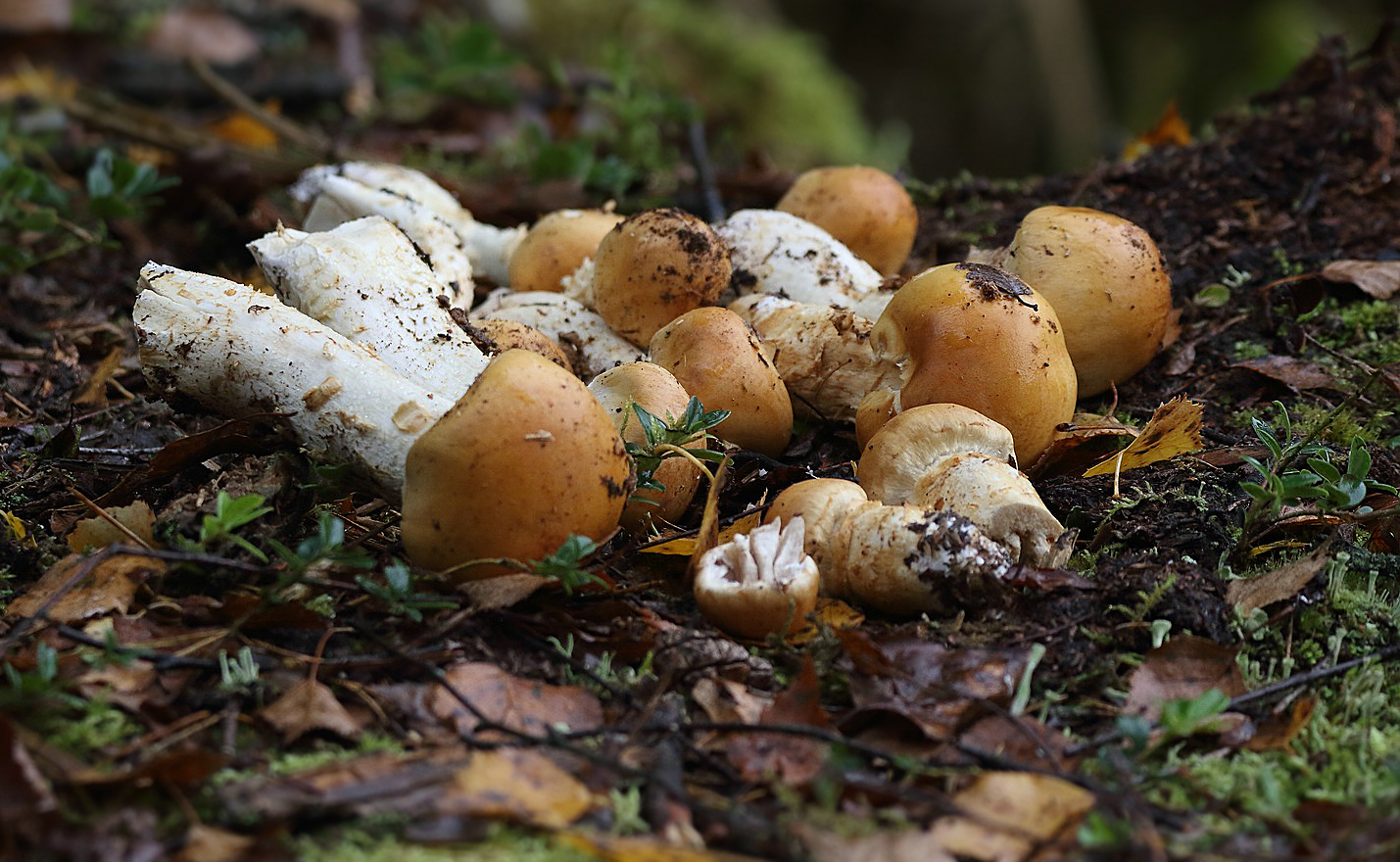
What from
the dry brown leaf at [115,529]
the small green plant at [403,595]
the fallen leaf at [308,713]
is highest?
the small green plant at [403,595]

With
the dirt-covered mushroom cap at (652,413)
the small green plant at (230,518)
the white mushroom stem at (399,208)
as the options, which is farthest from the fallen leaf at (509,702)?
the white mushroom stem at (399,208)

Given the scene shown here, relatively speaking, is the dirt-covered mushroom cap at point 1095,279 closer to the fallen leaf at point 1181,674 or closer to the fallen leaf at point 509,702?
the fallen leaf at point 1181,674

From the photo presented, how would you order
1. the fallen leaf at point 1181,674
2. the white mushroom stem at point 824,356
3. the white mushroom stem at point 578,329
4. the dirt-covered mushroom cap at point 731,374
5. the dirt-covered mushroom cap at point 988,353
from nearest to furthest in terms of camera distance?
the fallen leaf at point 1181,674 → the dirt-covered mushroom cap at point 988,353 → the dirt-covered mushroom cap at point 731,374 → the white mushroom stem at point 824,356 → the white mushroom stem at point 578,329

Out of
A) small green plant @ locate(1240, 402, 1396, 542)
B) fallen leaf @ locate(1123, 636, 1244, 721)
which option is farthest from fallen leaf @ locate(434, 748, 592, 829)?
small green plant @ locate(1240, 402, 1396, 542)

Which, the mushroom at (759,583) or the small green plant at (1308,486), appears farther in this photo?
the small green plant at (1308,486)

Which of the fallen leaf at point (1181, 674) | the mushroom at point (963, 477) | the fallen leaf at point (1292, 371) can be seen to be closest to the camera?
the fallen leaf at point (1181, 674)

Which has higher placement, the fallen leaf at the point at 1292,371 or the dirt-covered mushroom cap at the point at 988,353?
the dirt-covered mushroom cap at the point at 988,353

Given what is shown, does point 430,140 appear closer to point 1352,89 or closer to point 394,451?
point 394,451
